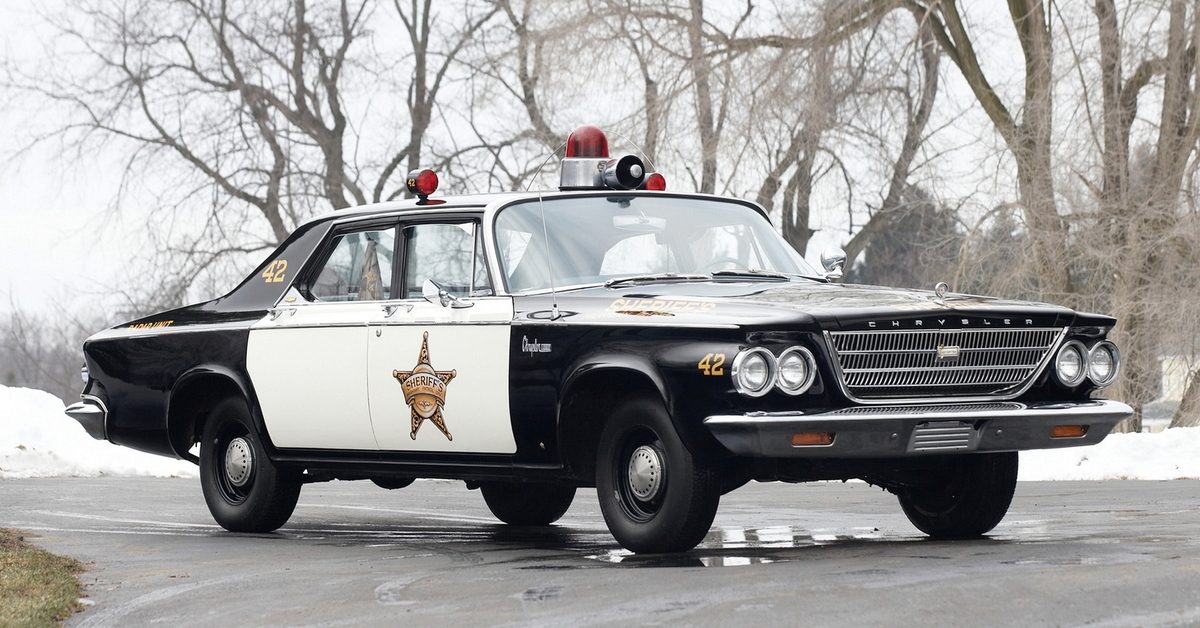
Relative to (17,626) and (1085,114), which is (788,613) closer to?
(17,626)

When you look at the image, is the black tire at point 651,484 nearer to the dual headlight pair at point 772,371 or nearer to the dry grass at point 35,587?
the dual headlight pair at point 772,371

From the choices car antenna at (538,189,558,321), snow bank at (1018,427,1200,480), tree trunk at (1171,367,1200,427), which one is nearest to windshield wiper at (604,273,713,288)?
car antenna at (538,189,558,321)

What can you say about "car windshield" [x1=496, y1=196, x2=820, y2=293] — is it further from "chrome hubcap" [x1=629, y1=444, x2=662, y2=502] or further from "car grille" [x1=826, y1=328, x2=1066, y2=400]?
"car grille" [x1=826, y1=328, x2=1066, y2=400]

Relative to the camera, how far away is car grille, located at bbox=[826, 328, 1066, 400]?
6.98m

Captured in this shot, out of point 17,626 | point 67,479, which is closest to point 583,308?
point 17,626

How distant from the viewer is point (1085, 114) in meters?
20.8

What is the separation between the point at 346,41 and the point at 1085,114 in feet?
63.4

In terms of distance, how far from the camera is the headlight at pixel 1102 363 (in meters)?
7.73

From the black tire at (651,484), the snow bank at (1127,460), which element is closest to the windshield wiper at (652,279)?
the black tire at (651,484)

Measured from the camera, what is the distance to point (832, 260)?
8945mm

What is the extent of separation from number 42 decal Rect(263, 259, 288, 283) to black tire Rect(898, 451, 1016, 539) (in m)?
3.82

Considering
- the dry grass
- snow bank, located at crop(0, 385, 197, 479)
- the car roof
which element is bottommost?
snow bank, located at crop(0, 385, 197, 479)

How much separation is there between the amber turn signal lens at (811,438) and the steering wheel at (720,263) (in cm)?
171

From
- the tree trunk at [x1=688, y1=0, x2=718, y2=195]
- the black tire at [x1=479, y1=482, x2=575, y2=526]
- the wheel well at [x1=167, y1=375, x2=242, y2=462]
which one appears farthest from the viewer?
the tree trunk at [x1=688, y1=0, x2=718, y2=195]
